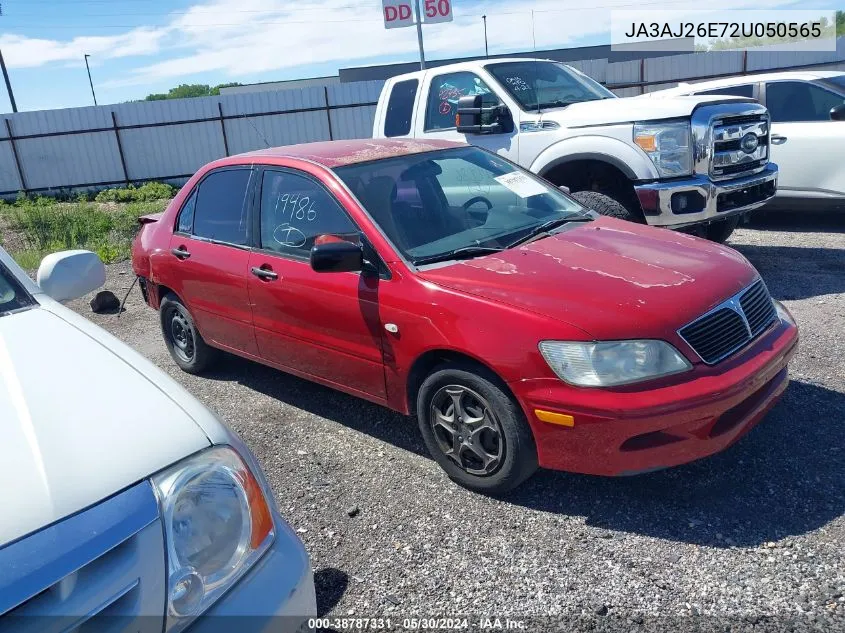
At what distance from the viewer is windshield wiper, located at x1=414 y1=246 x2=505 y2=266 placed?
3518 mm

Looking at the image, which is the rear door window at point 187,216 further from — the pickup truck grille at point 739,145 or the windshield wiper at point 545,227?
the pickup truck grille at point 739,145

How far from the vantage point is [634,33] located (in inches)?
624

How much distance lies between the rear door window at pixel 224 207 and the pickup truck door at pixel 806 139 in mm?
6162

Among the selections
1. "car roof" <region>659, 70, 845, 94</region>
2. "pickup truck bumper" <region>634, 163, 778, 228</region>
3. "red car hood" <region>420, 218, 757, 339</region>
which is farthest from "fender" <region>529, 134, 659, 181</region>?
"car roof" <region>659, 70, 845, 94</region>

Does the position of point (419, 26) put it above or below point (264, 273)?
above

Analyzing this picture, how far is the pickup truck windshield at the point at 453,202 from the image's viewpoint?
3.68 m

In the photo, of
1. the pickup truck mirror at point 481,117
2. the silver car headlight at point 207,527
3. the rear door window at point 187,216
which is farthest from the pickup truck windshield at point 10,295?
the pickup truck mirror at point 481,117

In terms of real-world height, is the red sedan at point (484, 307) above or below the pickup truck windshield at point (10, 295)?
below

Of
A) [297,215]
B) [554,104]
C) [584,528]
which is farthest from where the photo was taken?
[554,104]

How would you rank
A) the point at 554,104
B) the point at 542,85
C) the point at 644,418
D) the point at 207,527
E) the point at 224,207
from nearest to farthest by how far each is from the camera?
the point at 207,527 → the point at 644,418 → the point at 224,207 → the point at 554,104 → the point at 542,85

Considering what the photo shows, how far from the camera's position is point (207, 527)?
5.64 feet

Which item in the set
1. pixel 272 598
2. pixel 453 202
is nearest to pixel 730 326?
pixel 453 202

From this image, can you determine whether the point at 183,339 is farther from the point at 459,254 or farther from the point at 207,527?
the point at 207,527

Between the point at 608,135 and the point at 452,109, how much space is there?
5.60 ft
